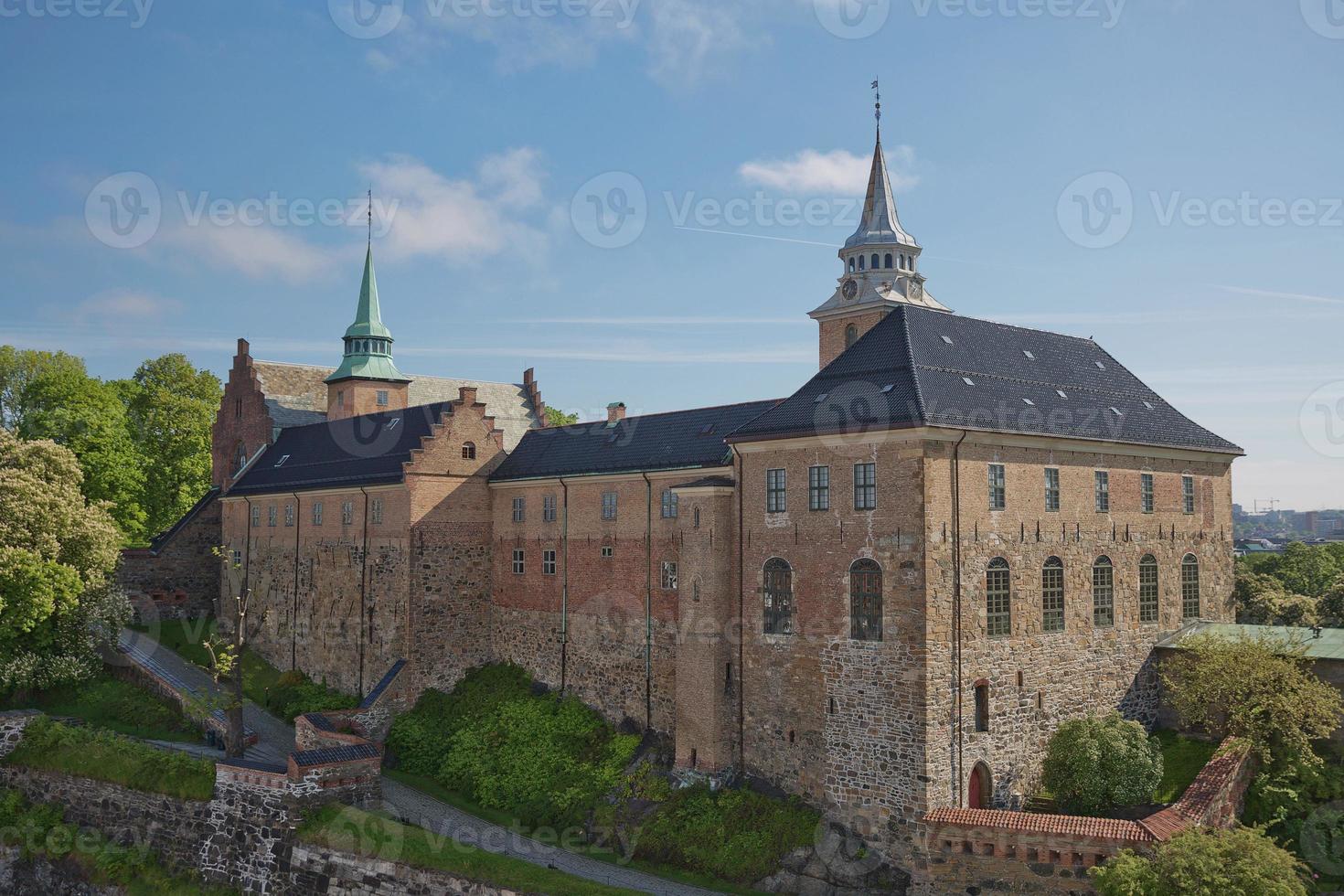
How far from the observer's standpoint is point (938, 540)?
2823 cm

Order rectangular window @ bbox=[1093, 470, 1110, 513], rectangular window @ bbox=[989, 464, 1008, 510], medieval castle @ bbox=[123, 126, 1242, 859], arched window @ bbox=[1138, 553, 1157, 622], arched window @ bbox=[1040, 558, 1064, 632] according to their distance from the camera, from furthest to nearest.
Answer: arched window @ bbox=[1138, 553, 1157, 622] → rectangular window @ bbox=[1093, 470, 1110, 513] → arched window @ bbox=[1040, 558, 1064, 632] → rectangular window @ bbox=[989, 464, 1008, 510] → medieval castle @ bbox=[123, 126, 1242, 859]

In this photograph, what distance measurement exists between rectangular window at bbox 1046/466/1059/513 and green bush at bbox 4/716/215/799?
27353 millimetres

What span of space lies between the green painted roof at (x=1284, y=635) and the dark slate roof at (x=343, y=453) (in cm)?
2863

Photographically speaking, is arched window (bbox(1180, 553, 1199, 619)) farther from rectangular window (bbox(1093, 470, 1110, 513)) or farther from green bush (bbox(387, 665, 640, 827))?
green bush (bbox(387, 665, 640, 827))

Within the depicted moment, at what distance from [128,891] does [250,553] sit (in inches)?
847

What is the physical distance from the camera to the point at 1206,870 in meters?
22.1

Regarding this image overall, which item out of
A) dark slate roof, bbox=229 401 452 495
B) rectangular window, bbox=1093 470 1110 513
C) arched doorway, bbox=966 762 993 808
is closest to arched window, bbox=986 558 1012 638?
arched doorway, bbox=966 762 993 808

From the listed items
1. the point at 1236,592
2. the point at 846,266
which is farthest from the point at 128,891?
the point at 1236,592

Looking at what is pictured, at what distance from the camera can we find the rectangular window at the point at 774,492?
31203mm

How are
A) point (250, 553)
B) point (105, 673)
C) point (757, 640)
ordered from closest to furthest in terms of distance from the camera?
point (757, 640) → point (105, 673) → point (250, 553)

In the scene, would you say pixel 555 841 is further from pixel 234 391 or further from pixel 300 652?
pixel 234 391

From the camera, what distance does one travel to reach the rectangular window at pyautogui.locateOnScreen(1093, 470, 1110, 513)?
3328 centimetres

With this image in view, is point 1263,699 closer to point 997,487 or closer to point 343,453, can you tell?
point 997,487

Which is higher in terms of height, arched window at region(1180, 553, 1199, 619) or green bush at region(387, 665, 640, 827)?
arched window at region(1180, 553, 1199, 619)
